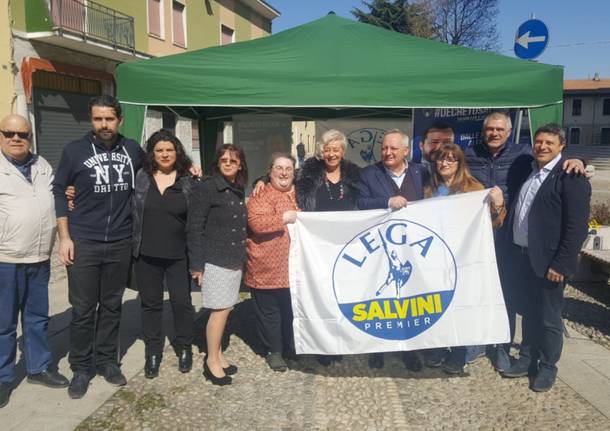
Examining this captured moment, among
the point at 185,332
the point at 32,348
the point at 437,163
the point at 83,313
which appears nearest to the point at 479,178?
the point at 437,163

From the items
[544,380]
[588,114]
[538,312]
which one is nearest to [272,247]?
[538,312]

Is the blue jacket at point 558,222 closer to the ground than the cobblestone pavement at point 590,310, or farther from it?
farther from it

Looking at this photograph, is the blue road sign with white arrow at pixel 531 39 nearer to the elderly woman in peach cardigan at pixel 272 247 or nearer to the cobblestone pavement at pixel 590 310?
the cobblestone pavement at pixel 590 310

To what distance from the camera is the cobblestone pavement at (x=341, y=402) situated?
9.77 ft

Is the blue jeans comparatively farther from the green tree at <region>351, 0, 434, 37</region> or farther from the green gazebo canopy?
the green tree at <region>351, 0, 434, 37</region>

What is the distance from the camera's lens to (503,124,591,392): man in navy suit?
306 centimetres

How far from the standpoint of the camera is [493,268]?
340 centimetres

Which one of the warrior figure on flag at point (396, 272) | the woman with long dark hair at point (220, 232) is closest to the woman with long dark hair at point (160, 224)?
the woman with long dark hair at point (220, 232)

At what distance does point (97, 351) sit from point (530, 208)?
3.08 meters

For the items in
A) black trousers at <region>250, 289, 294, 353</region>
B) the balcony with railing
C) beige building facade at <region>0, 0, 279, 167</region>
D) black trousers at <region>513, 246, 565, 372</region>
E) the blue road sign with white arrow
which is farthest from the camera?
the balcony with railing

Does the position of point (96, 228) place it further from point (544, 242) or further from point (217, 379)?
point (544, 242)

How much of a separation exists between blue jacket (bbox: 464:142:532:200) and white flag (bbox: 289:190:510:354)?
0.28 meters

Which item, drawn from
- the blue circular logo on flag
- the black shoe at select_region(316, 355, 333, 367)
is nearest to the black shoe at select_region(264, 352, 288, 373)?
the black shoe at select_region(316, 355, 333, 367)

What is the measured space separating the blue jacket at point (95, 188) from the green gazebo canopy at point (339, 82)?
104cm
